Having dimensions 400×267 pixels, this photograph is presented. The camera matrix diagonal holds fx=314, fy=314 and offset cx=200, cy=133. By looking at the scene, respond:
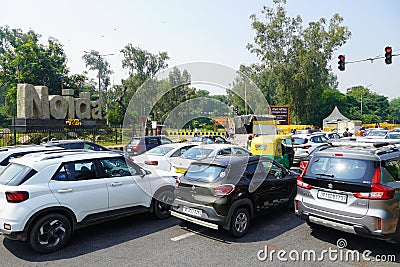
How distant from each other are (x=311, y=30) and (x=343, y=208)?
4816 cm

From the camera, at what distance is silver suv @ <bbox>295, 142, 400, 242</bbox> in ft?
15.5

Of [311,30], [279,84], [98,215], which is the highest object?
[311,30]

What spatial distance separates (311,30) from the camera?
47.7 meters

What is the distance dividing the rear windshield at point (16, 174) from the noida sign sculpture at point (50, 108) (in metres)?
19.4

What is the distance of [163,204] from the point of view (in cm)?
692

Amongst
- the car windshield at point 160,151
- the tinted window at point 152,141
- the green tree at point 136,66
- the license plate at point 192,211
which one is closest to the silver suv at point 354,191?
the license plate at point 192,211

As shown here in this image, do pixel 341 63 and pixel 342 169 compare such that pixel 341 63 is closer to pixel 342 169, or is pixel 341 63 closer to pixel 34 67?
pixel 342 169

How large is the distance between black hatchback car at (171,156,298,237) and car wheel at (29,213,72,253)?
6.51 feet

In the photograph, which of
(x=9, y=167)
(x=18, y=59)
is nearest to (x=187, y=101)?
(x=9, y=167)

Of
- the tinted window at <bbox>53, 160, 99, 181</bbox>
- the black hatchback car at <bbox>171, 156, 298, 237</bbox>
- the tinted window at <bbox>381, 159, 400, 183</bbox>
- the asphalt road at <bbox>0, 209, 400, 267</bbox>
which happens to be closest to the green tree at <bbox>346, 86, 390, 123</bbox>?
the black hatchback car at <bbox>171, 156, 298, 237</bbox>

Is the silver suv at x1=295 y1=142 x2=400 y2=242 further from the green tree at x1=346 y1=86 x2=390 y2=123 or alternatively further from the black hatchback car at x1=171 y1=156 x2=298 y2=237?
the green tree at x1=346 y1=86 x2=390 y2=123

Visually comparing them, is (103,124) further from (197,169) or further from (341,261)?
(341,261)

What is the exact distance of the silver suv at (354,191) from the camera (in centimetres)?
472

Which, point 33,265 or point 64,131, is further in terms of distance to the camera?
point 64,131
